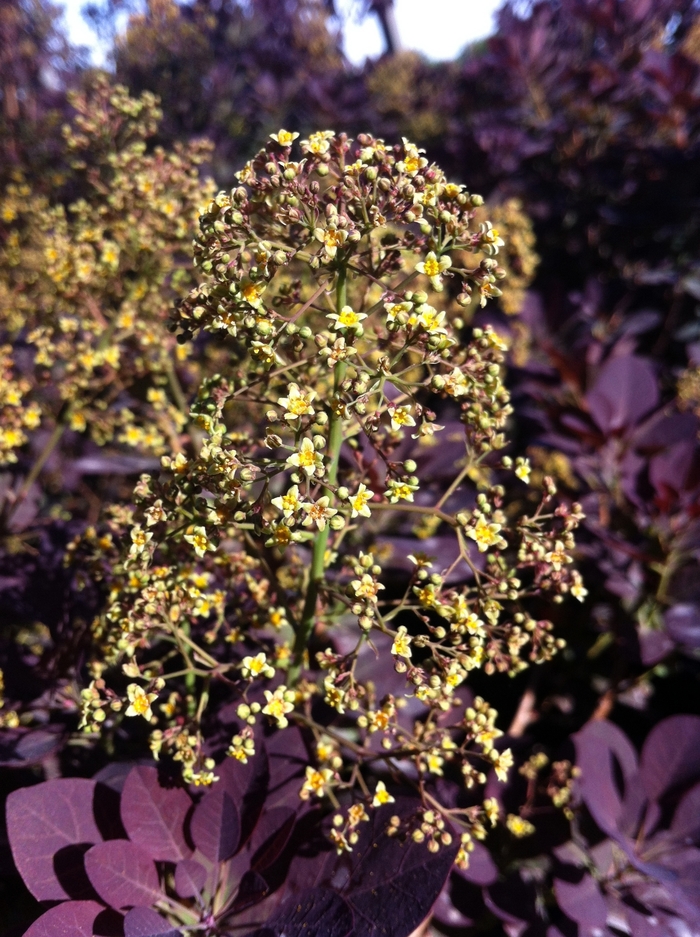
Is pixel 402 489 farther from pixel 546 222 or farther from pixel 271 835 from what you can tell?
pixel 546 222

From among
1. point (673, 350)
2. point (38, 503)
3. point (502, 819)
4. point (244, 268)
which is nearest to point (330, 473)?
point (244, 268)

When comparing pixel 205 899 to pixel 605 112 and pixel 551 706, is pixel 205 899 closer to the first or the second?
pixel 551 706

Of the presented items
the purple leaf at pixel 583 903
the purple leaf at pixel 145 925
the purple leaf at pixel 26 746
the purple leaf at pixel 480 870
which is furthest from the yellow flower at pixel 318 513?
the purple leaf at pixel 583 903

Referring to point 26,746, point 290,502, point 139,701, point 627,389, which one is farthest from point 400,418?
point 627,389

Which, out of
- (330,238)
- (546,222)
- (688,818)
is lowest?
(688,818)

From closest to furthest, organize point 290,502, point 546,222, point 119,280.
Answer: point 290,502 < point 119,280 < point 546,222

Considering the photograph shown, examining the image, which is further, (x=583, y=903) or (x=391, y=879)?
(x=583, y=903)
